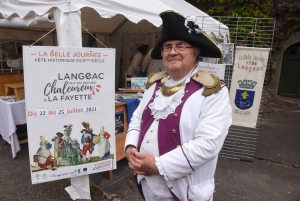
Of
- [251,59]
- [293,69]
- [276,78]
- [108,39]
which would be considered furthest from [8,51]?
[293,69]

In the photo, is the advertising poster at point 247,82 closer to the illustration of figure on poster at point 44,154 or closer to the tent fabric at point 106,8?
the tent fabric at point 106,8

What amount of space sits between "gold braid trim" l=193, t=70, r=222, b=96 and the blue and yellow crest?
2153 mm

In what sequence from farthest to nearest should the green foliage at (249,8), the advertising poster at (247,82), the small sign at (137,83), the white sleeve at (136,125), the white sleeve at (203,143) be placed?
1. the green foliage at (249,8)
2. the small sign at (137,83)
3. the advertising poster at (247,82)
4. the white sleeve at (136,125)
5. the white sleeve at (203,143)

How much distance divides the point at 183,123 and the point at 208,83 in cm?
26

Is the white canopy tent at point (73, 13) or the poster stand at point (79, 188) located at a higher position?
the white canopy tent at point (73, 13)

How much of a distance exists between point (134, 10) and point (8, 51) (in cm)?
356

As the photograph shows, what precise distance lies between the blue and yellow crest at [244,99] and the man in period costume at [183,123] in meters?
2.08

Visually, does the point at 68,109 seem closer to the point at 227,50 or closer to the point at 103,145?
the point at 103,145

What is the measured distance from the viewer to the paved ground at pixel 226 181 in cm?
269

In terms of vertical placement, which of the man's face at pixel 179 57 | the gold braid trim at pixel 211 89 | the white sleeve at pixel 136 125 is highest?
the man's face at pixel 179 57

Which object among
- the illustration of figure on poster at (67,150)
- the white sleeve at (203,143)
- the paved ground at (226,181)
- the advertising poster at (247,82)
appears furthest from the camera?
the advertising poster at (247,82)

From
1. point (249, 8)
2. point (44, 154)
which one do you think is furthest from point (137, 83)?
point (249, 8)

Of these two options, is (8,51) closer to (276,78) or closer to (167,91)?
(167,91)

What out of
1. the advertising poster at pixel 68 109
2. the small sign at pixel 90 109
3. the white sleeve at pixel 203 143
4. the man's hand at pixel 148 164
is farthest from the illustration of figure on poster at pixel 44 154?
the white sleeve at pixel 203 143
